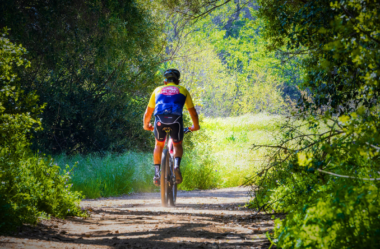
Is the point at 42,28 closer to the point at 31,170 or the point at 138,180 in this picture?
the point at 138,180

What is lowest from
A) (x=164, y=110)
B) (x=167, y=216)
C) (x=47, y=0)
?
(x=167, y=216)

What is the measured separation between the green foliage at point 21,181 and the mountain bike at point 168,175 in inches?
61.1

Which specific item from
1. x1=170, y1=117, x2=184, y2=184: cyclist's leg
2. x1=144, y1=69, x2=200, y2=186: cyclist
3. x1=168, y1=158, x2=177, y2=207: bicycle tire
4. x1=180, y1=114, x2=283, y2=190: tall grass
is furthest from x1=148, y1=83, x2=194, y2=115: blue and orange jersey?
x1=180, y1=114, x2=283, y2=190: tall grass

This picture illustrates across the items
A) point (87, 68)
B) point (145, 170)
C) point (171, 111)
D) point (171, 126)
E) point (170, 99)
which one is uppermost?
point (87, 68)

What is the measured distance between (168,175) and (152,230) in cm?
192

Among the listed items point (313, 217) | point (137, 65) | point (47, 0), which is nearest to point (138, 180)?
point (137, 65)

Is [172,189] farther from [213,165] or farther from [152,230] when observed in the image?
[213,165]

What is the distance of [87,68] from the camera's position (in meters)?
11.7

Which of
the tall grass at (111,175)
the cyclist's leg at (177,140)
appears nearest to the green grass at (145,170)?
the tall grass at (111,175)

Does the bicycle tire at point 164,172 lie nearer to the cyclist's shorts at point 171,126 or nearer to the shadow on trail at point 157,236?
the cyclist's shorts at point 171,126

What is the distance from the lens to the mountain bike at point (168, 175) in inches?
250

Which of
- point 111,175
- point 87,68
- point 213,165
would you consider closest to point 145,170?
point 111,175

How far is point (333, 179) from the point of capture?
4031mm

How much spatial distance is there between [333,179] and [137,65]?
31.9ft
